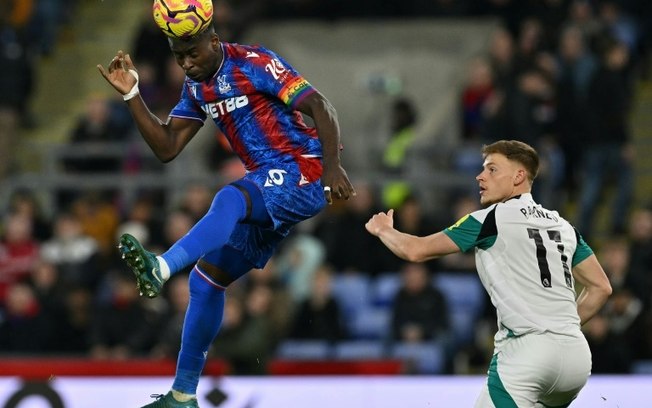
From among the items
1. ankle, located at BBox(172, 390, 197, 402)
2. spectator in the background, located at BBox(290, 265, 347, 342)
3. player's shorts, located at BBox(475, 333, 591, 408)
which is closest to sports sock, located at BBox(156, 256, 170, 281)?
ankle, located at BBox(172, 390, 197, 402)

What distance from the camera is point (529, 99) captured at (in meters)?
14.0

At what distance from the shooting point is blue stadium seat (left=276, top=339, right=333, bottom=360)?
12.4 metres

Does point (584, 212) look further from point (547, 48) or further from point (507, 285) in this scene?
point (507, 285)

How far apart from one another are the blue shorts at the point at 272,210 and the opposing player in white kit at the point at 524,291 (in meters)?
0.53

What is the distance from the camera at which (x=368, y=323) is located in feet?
41.8

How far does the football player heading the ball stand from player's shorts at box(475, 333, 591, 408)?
1.15 metres

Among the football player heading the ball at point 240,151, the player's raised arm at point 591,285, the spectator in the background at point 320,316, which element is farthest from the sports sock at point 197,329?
the spectator in the background at point 320,316

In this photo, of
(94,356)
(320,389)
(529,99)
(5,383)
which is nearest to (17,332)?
(94,356)

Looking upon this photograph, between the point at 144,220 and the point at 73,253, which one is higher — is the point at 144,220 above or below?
above

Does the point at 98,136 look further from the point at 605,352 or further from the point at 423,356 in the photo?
the point at 605,352

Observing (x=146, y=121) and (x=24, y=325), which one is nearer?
(x=146, y=121)

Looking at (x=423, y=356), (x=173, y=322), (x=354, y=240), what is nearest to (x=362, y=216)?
(x=354, y=240)

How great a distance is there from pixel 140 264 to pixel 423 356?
5691mm

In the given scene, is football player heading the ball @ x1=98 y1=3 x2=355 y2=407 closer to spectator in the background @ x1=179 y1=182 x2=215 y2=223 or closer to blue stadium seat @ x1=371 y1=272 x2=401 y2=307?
blue stadium seat @ x1=371 y1=272 x2=401 y2=307
